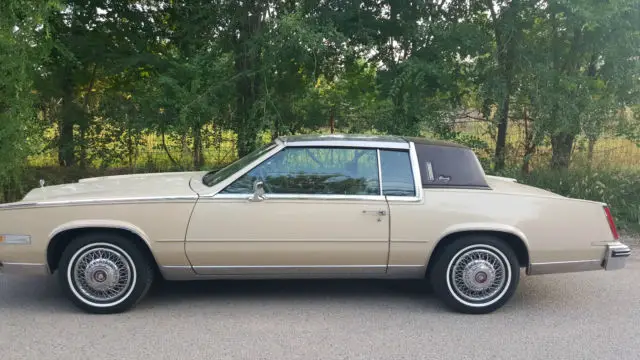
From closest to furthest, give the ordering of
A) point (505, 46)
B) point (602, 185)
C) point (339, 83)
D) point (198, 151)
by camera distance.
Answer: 1. point (602, 185)
2. point (505, 46)
3. point (339, 83)
4. point (198, 151)

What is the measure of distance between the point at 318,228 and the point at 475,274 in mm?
1377

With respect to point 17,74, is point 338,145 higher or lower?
lower

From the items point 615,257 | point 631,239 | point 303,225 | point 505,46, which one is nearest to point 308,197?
point 303,225

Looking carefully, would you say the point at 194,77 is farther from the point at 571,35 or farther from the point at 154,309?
the point at 571,35

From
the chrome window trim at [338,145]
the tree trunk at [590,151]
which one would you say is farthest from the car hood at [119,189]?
the tree trunk at [590,151]

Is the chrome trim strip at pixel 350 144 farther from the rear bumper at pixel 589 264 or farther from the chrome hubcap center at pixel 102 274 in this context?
the chrome hubcap center at pixel 102 274

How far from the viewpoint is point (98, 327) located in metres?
4.31

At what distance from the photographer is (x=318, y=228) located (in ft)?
15.2

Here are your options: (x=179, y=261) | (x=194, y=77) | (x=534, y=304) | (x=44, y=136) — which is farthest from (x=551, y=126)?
(x=44, y=136)

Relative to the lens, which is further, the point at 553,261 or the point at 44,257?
the point at 553,261

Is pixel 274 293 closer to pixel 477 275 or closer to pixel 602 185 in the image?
pixel 477 275

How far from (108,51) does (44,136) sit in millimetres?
1787

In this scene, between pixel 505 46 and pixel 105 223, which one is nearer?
pixel 105 223

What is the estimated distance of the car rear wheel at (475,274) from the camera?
476cm
